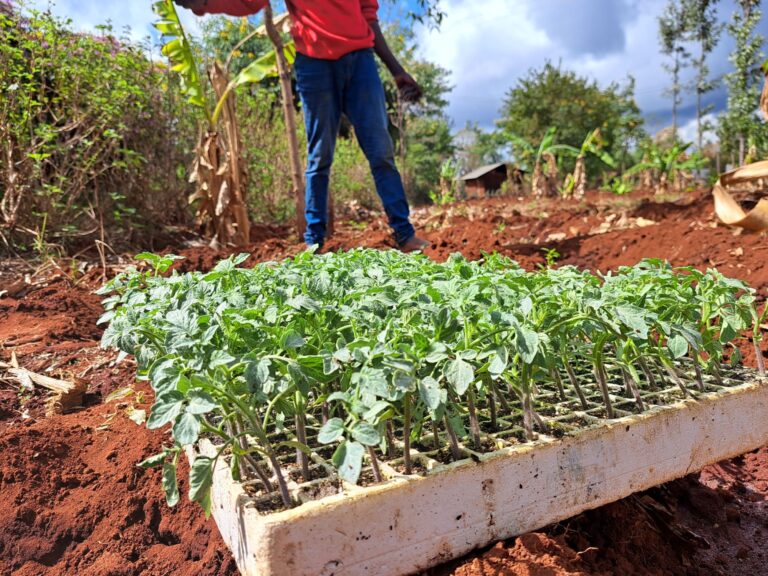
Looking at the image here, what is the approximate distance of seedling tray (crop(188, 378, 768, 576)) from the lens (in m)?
1.30

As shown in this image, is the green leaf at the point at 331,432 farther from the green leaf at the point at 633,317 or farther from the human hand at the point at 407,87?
the human hand at the point at 407,87

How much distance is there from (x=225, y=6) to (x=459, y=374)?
4197 mm

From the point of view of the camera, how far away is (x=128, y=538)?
184cm

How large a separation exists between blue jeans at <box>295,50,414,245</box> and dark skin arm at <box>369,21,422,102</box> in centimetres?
20

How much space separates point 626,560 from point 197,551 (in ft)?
4.05

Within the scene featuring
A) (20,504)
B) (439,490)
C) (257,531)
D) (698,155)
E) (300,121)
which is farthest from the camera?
(698,155)

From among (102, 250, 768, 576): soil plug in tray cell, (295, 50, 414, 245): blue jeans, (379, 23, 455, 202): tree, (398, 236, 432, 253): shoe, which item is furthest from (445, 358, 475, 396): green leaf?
(379, 23, 455, 202): tree

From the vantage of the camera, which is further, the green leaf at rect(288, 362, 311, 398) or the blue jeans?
the blue jeans

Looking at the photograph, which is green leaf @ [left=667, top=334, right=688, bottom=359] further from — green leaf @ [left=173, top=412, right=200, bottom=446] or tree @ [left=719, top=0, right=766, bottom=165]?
tree @ [left=719, top=0, right=766, bottom=165]

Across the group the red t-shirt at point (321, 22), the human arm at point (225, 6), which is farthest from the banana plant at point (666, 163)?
the human arm at point (225, 6)

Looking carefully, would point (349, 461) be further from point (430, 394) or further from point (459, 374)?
point (459, 374)

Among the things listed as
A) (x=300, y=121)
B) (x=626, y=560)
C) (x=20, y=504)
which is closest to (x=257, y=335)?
(x=20, y=504)

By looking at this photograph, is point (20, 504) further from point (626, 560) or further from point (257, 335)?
point (626, 560)

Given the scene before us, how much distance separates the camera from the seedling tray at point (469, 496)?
4.26ft
